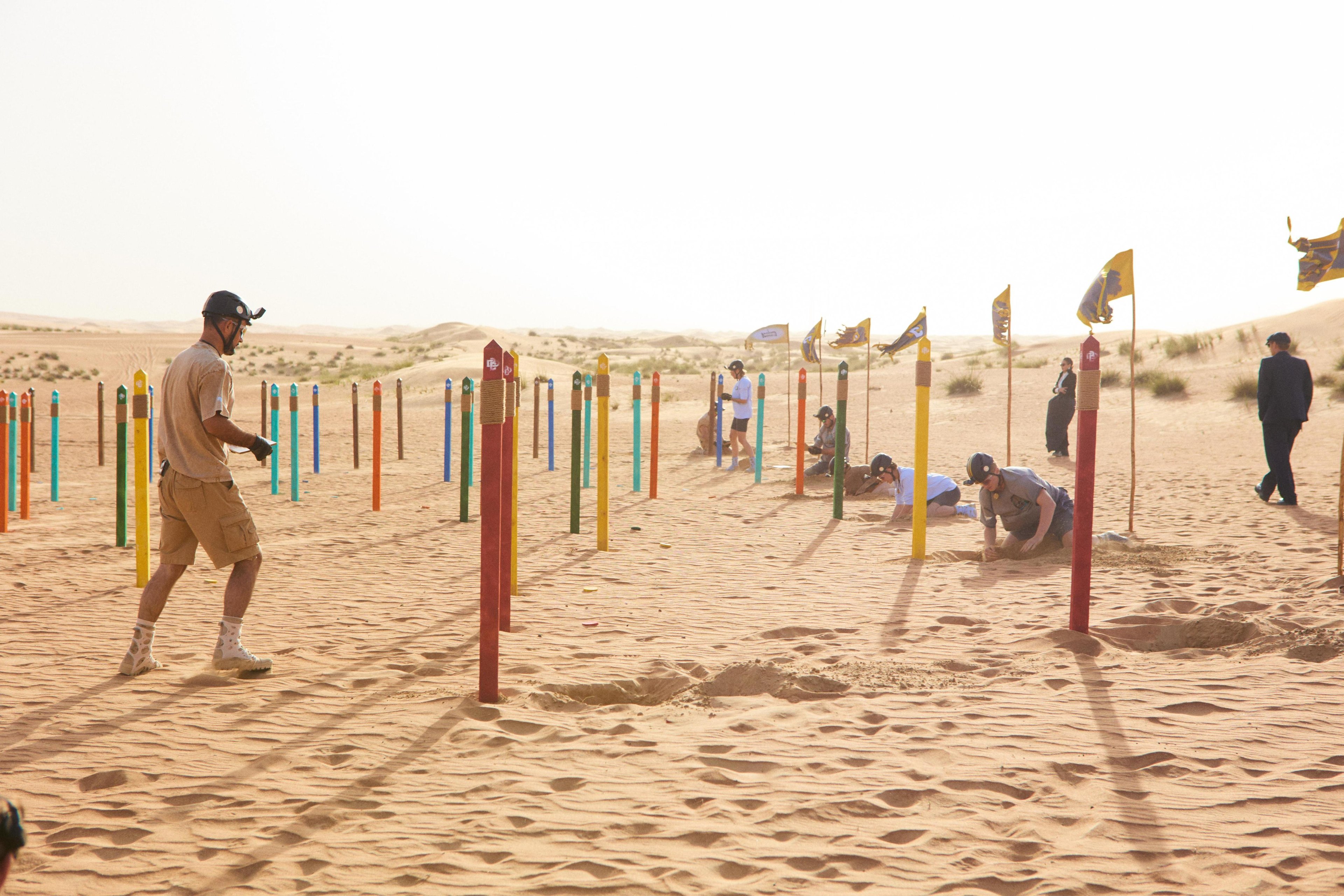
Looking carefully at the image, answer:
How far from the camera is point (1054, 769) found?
4039 mm

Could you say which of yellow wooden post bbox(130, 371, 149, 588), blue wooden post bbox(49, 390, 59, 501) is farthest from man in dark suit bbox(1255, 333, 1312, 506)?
blue wooden post bbox(49, 390, 59, 501)

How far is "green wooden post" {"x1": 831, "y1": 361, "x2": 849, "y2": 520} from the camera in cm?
1096

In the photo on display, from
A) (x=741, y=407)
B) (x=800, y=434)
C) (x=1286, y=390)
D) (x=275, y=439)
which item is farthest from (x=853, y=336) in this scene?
(x=275, y=439)

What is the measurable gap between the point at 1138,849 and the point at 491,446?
3.18 metres

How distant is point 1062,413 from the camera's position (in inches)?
733

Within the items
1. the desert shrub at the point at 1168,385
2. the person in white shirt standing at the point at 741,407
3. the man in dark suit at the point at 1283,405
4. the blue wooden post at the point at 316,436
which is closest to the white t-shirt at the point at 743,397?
the person in white shirt standing at the point at 741,407

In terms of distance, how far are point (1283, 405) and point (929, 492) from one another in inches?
158

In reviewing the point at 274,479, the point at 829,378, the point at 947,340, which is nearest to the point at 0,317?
the point at 947,340

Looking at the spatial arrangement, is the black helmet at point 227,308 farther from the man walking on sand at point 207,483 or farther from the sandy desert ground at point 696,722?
the sandy desert ground at point 696,722

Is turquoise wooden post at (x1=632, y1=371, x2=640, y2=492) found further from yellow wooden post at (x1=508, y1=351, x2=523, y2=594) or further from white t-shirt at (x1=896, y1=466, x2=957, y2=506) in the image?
yellow wooden post at (x1=508, y1=351, x2=523, y2=594)

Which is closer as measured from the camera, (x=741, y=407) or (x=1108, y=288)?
(x=1108, y=288)

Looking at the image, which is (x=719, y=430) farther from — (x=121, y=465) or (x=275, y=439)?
(x=121, y=465)

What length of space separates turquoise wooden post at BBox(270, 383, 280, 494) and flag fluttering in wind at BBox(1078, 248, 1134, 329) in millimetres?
8346

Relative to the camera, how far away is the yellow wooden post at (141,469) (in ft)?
24.4
